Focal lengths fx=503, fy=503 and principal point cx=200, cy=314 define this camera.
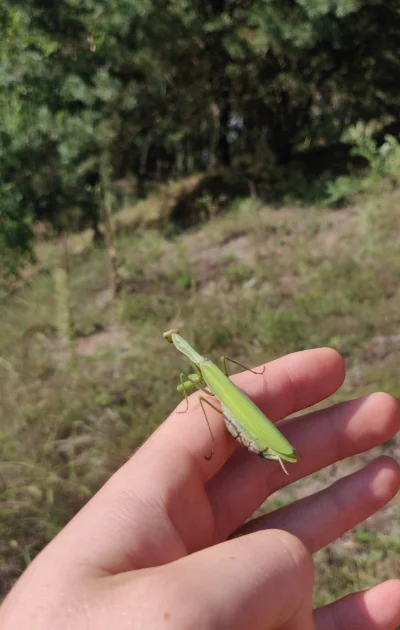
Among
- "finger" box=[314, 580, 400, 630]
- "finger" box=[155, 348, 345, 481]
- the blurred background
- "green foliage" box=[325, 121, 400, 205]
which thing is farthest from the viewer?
"green foliage" box=[325, 121, 400, 205]

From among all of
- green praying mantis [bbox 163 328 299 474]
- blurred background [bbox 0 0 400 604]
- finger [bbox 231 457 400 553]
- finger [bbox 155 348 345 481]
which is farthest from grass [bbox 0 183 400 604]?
green praying mantis [bbox 163 328 299 474]

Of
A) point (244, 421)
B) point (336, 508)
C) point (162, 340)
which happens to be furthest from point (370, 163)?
point (244, 421)

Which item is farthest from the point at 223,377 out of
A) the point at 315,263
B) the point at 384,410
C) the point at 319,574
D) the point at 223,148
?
the point at 223,148

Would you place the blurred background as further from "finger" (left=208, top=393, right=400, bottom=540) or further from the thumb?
the thumb

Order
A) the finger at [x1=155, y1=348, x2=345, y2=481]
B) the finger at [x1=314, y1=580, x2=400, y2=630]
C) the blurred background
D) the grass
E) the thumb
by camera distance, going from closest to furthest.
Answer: the thumb → the finger at [x1=314, y1=580, x2=400, y2=630] → the finger at [x1=155, y1=348, x2=345, y2=481] → the grass → the blurred background

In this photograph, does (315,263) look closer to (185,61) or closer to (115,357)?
(115,357)

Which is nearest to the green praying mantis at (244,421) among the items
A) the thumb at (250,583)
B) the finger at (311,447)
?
the finger at (311,447)

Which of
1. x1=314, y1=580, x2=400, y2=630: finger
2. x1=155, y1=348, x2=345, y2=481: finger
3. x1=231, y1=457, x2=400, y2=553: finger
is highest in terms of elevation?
x1=155, y1=348, x2=345, y2=481: finger
